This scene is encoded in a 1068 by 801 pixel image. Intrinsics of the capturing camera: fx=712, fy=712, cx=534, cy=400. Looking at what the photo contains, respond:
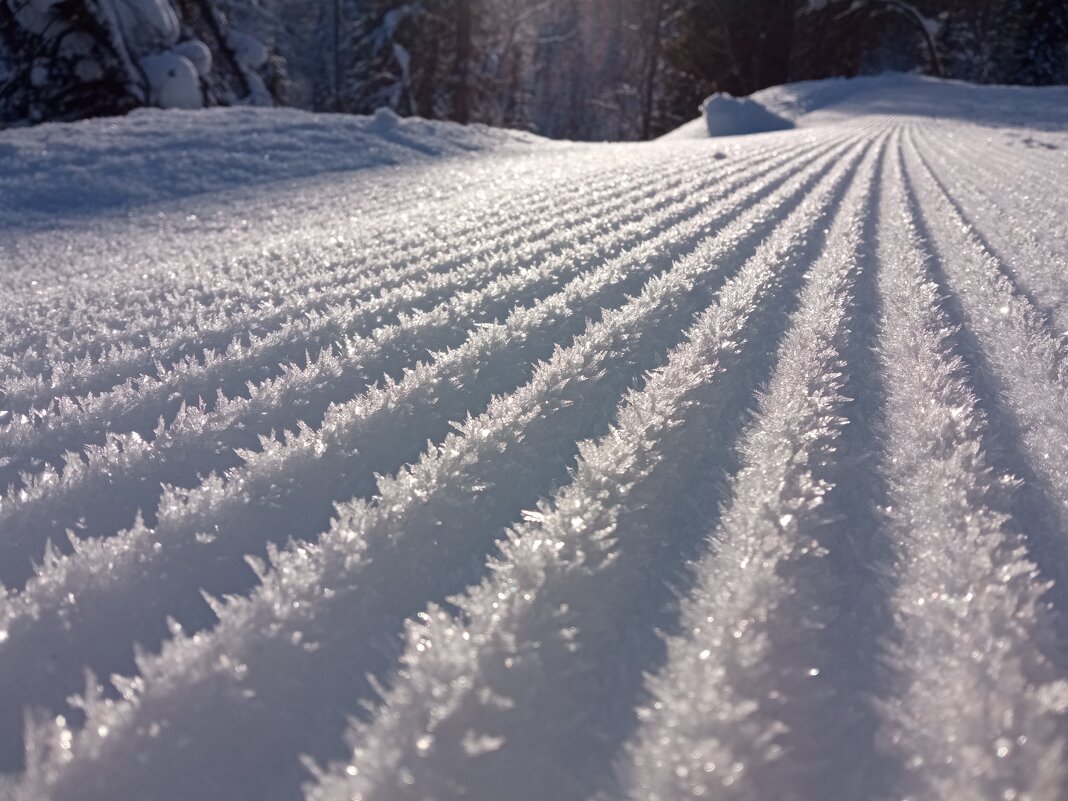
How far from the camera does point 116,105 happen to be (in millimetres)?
7734

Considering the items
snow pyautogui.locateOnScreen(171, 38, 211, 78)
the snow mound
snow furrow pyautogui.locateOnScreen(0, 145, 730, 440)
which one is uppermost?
snow pyautogui.locateOnScreen(171, 38, 211, 78)

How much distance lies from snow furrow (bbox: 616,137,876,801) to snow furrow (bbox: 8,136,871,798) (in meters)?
0.24

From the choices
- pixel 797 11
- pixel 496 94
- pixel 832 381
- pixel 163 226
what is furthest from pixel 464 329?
pixel 797 11

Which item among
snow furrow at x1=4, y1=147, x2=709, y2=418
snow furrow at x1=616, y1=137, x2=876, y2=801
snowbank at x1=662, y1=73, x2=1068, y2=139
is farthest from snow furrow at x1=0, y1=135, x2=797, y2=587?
snowbank at x1=662, y1=73, x2=1068, y2=139

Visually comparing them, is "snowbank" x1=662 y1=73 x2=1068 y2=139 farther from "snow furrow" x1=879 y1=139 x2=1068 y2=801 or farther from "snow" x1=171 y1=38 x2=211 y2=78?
"snow furrow" x1=879 y1=139 x2=1068 y2=801

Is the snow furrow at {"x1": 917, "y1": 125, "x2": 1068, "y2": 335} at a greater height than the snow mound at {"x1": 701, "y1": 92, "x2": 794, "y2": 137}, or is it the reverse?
the snow mound at {"x1": 701, "y1": 92, "x2": 794, "y2": 137}

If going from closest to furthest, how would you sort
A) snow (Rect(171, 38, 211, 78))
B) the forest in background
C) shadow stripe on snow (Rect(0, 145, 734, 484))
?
shadow stripe on snow (Rect(0, 145, 734, 484)), the forest in background, snow (Rect(171, 38, 211, 78))

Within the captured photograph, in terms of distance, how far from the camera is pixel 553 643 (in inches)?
25.8

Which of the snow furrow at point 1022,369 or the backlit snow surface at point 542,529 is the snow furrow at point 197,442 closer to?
the backlit snow surface at point 542,529

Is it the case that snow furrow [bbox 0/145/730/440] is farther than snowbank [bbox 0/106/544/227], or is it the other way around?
snowbank [bbox 0/106/544/227]

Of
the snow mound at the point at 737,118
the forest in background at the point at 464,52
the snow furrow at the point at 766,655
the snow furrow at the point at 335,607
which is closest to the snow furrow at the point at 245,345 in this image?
the snow furrow at the point at 335,607

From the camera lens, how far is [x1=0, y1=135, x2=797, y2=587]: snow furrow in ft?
2.84

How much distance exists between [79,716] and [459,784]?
1.17 ft

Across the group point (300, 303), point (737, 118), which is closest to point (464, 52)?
point (737, 118)
